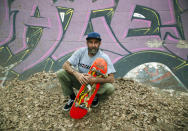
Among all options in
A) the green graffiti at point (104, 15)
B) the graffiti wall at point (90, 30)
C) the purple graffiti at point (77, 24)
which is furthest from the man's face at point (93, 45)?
the green graffiti at point (104, 15)

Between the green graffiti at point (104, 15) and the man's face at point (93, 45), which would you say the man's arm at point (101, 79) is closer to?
the man's face at point (93, 45)

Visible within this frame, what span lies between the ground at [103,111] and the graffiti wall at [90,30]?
1.20 m

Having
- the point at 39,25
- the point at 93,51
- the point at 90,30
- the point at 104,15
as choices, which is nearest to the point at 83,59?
the point at 93,51

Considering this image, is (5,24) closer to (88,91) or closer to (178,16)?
(88,91)

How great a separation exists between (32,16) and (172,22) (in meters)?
6.29

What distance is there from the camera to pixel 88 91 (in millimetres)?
2338

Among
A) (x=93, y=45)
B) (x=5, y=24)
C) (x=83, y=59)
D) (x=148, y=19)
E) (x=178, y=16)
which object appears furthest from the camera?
(x=5, y=24)

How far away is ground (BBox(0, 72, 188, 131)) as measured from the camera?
2.39 meters

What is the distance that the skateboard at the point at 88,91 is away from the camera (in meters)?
2.28

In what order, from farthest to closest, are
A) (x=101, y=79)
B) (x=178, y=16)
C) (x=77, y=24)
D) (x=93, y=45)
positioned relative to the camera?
(x=77, y=24) → (x=178, y=16) → (x=93, y=45) → (x=101, y=79)

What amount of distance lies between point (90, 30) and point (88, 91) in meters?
3.66

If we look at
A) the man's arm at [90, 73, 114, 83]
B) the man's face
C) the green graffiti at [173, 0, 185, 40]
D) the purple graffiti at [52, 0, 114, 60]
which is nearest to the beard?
the man's face

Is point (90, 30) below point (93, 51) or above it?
above

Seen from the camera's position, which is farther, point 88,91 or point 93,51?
point 93,51
